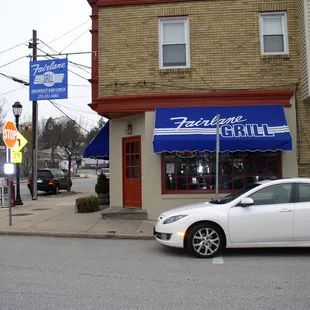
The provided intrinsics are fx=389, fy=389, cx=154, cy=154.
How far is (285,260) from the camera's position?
699 centimetres

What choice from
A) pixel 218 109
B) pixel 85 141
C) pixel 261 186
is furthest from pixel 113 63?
pixel 85 141

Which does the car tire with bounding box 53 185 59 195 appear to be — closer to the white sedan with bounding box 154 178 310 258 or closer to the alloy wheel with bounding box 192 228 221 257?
the white sedan with bounding box 154 178 310 258

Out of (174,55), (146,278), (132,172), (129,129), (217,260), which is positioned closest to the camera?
(146,278)

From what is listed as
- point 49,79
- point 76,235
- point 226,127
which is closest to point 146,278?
point 76,235

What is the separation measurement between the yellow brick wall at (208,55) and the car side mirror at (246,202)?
16.6 feet

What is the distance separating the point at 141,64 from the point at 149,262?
6853mm

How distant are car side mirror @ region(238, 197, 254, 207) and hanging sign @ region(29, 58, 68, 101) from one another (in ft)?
26.3

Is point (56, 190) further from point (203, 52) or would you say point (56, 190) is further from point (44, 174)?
point (203, 52)

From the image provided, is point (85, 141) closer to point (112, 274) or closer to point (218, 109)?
point (218, 109)

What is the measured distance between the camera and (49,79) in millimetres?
13422

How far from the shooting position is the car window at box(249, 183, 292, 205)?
24.0ft

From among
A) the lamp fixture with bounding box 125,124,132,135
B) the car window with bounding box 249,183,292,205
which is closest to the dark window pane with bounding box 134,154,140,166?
the lamp fixture with bounding box 125,124,132,135

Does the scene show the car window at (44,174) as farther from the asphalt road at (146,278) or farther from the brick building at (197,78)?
the asphalt road at (146,278)

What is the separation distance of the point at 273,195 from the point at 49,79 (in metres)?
9.09
